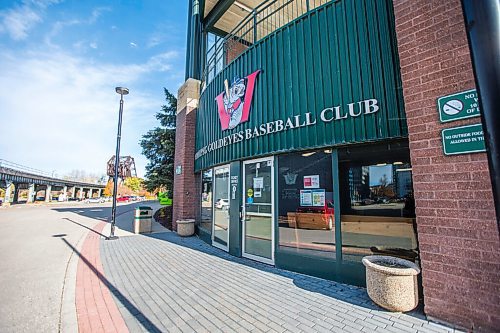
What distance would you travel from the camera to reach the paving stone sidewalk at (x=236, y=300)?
3279 mm

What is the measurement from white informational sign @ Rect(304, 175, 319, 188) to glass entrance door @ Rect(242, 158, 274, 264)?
867 millimetres

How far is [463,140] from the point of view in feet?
10.5

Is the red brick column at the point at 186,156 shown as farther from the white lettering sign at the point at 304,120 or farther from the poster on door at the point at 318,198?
the poster on door at the point at 318,198

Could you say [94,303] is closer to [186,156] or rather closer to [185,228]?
[185,228]

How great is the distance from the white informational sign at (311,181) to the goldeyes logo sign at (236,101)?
7.99 feet

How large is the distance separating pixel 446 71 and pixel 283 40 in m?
3.73

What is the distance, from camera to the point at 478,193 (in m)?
3.09

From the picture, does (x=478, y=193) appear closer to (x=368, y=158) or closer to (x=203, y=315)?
(x=368, y=158)

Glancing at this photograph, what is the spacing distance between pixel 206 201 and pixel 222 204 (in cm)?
161

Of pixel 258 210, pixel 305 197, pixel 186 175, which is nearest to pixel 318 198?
pixel 305 197

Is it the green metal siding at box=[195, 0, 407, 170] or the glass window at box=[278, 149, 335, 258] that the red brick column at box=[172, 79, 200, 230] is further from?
the glass window at box=[278, 149, 335, 258]

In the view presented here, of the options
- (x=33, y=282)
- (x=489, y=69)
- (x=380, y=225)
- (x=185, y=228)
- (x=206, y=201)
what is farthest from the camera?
(x=185, y=228)

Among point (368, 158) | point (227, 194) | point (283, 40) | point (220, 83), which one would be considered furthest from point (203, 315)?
point (220, 83)

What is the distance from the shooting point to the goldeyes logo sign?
6.76m
